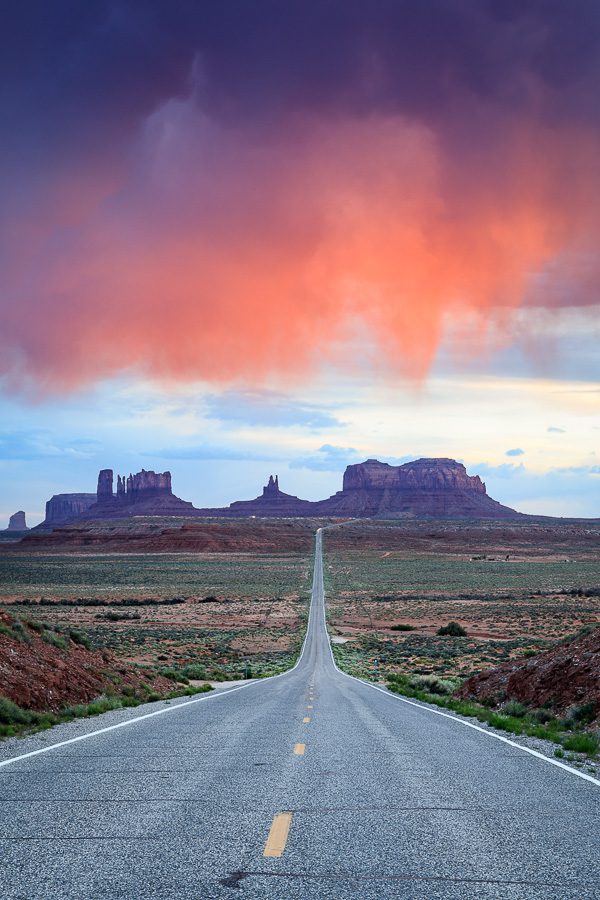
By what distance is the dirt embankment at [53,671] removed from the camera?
17.5 m

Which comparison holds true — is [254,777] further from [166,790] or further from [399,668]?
[399,668]

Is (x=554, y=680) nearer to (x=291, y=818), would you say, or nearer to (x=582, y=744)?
(x=582, y=744)

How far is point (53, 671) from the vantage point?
19.4 meters

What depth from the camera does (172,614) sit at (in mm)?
70812

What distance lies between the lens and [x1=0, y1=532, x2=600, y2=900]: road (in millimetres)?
5777

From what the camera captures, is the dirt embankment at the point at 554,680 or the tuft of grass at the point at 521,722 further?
the dirt embankment at the point at 554,680

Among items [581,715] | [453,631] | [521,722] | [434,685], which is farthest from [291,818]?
[453,631]

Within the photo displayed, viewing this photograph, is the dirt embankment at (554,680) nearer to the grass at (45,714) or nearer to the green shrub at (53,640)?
the grass at (45,714)

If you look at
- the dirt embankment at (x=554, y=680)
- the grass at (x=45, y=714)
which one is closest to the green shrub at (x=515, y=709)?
the dirt embankment at (x=554, y=680)

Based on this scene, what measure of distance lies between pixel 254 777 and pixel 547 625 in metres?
53.6

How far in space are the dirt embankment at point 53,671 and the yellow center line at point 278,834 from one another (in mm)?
10904

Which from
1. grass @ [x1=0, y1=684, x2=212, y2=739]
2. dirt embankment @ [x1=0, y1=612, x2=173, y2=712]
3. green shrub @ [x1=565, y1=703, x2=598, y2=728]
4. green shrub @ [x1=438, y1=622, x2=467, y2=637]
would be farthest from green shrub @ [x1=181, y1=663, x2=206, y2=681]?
green shrub @ [x1=438, y1=622, x2=467, y2=637]

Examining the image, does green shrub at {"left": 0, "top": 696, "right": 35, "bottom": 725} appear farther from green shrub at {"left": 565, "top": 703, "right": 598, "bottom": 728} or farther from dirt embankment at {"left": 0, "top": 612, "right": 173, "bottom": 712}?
green shrub at {"left": 565, "top": 703, "right": 598, "bottom": 728}

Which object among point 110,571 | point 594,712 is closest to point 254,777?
point 594,712
